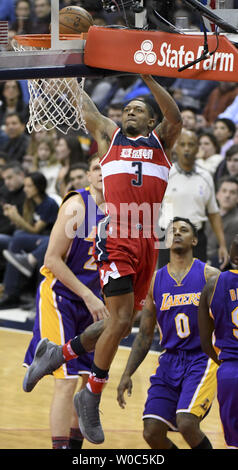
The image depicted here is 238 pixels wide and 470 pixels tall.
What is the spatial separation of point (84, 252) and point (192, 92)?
18.1 feet

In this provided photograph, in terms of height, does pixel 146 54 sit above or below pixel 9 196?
A: above

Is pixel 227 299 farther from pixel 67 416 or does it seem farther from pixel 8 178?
pixel 8 178

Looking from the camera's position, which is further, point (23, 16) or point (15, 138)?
point (15, 138)

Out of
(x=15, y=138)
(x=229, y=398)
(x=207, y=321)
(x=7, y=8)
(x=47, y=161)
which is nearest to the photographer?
(x=229, y=398)

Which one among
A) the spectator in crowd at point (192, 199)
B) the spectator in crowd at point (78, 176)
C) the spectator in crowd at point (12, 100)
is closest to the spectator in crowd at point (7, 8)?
the spectator in crowd at point (12, 100)

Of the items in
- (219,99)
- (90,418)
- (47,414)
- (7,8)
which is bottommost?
(47,414)

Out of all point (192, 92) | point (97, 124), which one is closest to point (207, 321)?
point (97, 124)

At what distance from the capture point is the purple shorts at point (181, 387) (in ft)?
19.8

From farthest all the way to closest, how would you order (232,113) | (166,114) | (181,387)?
(232,113) < (181,387) < (166,114)

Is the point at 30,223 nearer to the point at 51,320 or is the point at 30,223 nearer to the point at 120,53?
the point at 51,320

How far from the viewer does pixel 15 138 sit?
41.5 ft

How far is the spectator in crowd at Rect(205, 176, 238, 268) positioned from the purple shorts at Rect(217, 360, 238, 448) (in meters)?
4.62

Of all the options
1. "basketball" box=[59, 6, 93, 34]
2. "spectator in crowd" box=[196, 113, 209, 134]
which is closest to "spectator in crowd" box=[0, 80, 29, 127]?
"spectator in crowd" box=[196, 113, 209, 134]
